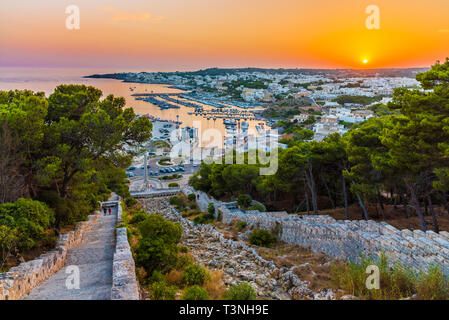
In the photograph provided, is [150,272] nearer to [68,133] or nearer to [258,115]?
[68,133]

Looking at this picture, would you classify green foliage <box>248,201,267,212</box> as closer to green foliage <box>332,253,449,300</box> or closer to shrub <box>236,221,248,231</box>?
shrub <box>236,221,248,231</box>

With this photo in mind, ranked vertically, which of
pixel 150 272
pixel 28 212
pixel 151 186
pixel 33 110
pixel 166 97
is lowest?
pixel 151 186

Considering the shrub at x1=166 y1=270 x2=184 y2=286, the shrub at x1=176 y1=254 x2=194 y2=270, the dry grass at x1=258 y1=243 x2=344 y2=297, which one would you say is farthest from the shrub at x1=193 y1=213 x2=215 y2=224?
the shrub at x1=166 y1=270 x2=184 y2=286

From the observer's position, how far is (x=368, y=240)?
7.30 metres

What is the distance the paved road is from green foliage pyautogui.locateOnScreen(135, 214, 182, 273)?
→ 31.6 inches

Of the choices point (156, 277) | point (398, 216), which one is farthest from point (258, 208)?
point (156, 277)

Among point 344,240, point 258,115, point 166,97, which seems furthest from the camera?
point 166,97

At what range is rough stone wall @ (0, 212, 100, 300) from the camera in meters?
5.53

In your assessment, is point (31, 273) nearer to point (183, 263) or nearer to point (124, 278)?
point (124, 278)

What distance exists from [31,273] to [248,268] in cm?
468

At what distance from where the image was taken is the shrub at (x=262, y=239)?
426 inches
